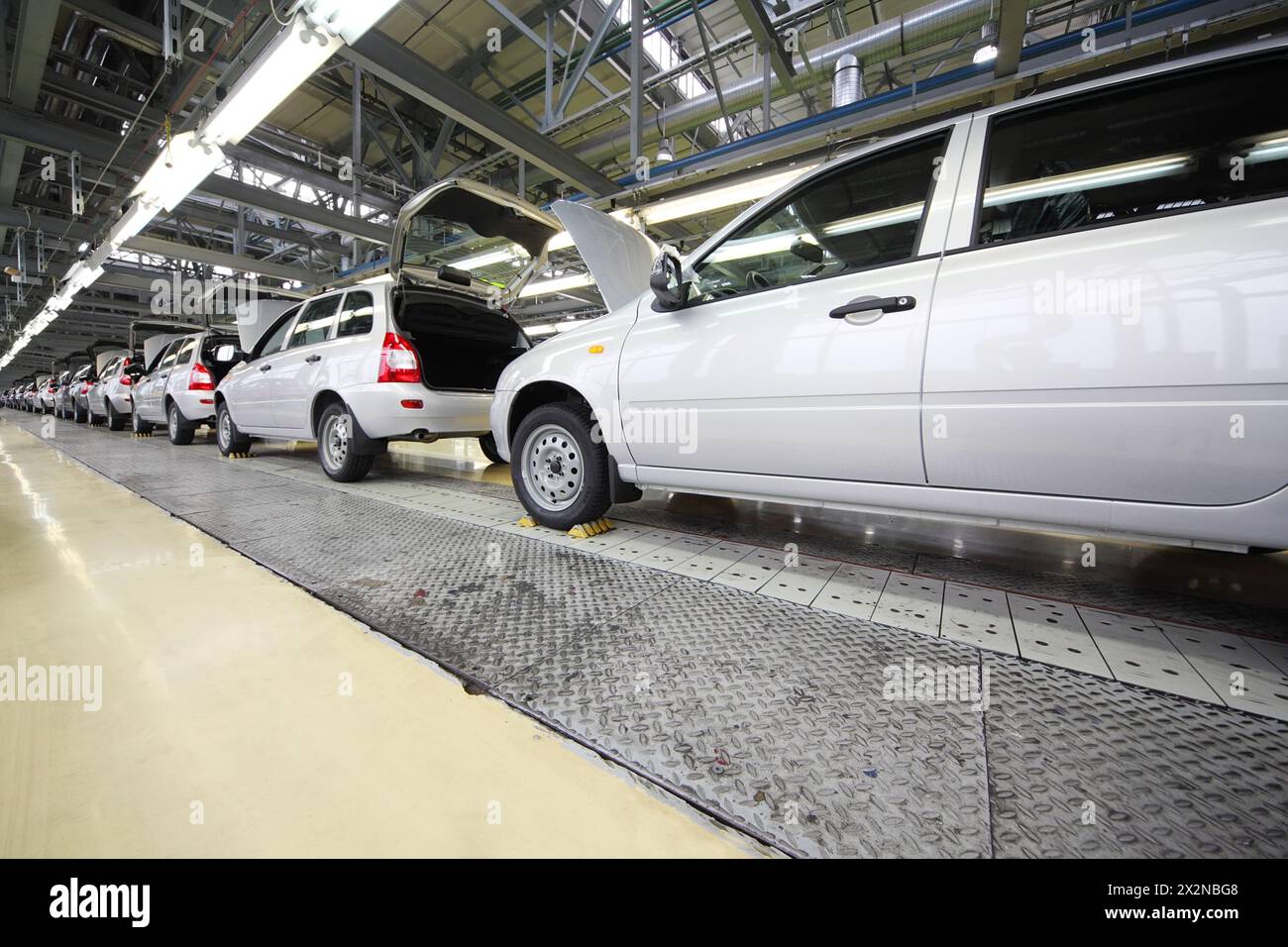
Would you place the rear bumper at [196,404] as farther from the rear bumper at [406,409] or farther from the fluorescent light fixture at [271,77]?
the rear bumper at [406,409]

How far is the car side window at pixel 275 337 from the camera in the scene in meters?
4.72

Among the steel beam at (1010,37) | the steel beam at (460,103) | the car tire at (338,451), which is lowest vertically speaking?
the car tire at (338,451)

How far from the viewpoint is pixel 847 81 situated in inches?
170

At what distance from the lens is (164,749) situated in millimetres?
1062

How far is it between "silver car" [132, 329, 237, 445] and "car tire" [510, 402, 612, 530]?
19.6 ft

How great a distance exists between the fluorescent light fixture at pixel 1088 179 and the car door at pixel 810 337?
17cm

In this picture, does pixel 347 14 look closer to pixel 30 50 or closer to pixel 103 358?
pixel 30 50

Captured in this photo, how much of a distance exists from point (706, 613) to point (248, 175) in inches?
454

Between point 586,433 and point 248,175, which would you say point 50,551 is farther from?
point 248,175

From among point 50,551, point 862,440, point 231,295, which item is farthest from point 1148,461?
point 231,295

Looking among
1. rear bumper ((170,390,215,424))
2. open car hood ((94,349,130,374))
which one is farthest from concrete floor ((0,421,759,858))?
open car hood ((94,349,130,374))

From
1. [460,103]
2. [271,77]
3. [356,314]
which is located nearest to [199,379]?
[356,314]

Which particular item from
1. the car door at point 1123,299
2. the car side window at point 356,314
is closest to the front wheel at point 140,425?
the car side window at point 356,314

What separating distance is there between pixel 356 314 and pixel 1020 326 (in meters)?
4.35
